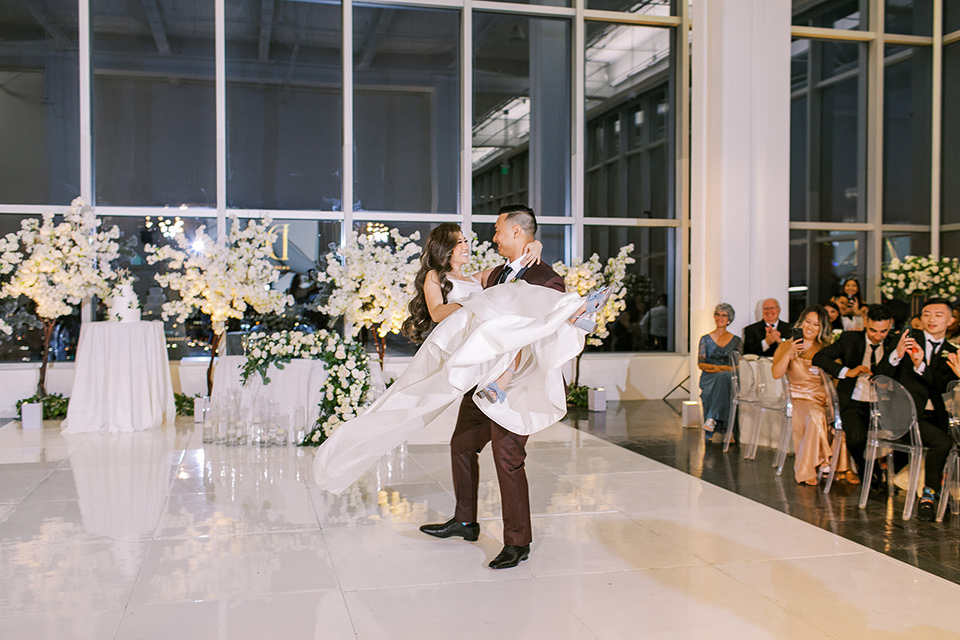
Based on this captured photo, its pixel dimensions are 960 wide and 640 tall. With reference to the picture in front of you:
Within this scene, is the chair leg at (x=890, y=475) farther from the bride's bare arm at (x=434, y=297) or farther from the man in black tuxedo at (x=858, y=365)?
the bride's bare arm at (x=434, y=297)

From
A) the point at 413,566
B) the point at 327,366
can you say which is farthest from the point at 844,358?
the point at 327,366

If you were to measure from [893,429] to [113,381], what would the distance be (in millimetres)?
6741

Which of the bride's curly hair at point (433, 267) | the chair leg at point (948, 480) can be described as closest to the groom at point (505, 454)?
the bride's curly hair at point (433, 267)

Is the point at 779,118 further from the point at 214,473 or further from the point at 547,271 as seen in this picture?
the point at 214,473

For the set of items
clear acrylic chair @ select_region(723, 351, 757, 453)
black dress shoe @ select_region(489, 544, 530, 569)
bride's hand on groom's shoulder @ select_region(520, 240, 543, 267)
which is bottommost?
black dress shoe @ select_region(489, 544, 530, 569)

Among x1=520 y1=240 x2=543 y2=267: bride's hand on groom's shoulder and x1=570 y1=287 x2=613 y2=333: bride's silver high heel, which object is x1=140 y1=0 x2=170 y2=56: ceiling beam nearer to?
x1=520 y1=240 x2=543 y2=267: bride's hand on groom's shoulder

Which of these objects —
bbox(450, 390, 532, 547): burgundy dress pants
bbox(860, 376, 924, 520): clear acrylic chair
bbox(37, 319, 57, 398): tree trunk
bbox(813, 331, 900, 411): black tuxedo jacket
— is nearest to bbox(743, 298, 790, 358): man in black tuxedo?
bbox(813, 331, 900, 411): black tuxedo jacket

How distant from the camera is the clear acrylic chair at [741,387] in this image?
694cm

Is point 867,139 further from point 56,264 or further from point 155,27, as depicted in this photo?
point 56,264

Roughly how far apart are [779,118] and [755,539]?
21.1ft

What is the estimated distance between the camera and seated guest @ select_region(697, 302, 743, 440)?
780 cm

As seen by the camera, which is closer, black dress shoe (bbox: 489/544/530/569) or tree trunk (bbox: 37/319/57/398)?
black dress shoe (bbox: 489/544/530/569)

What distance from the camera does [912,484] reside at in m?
5.00

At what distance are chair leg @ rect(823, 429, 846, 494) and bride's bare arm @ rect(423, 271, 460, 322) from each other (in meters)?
3.06
